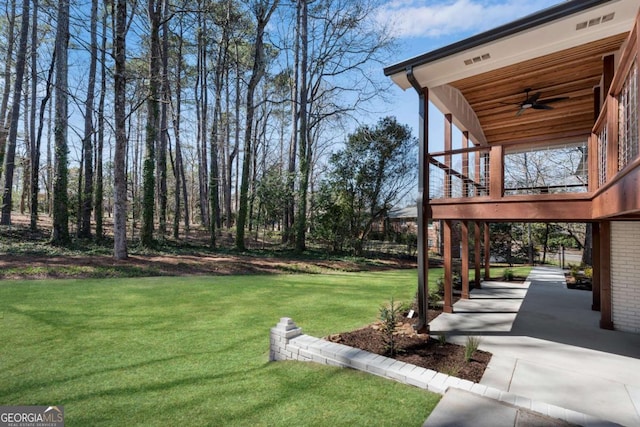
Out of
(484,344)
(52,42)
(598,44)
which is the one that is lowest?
(484,344)

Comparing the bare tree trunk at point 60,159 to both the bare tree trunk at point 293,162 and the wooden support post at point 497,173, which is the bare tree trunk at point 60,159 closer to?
the bare tree trunk at point 293,162

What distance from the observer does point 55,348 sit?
374 cm

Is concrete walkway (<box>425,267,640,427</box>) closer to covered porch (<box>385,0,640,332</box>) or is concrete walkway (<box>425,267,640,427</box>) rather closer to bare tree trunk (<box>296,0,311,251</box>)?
covered porch (<box>385,0,640,332</box>)

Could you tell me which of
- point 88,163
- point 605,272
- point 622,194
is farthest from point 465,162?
point 88,163

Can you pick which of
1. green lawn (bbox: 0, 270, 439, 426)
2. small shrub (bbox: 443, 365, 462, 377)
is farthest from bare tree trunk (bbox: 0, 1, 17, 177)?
small shrub (bbox: 443, 365, 462, 377)

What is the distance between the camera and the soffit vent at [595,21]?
3.32 m

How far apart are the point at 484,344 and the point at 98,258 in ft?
35.3

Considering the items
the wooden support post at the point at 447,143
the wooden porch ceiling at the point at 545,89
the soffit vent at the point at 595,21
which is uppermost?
the wooden porch ceiling at the point at 545,89

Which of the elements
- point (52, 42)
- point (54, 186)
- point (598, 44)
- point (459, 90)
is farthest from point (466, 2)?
point (52, 42)

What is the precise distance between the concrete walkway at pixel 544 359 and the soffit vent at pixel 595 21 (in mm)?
Answer: 3816

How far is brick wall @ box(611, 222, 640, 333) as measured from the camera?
499 cm

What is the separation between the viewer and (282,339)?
12.1 ft

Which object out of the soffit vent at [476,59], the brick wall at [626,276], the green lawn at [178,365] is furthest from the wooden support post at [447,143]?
the green lawn at [178,365]

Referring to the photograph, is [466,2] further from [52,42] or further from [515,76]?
[52,42]
